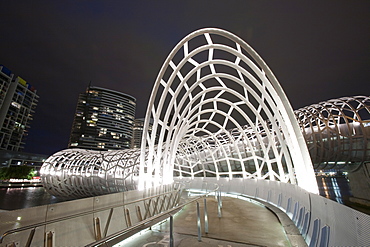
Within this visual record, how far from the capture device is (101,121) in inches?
5305

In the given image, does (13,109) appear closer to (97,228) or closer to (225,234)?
(97,228)

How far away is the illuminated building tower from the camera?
12825 centimetres

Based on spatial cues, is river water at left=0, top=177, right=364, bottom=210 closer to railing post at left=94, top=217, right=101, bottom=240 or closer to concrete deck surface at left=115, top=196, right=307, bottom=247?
concrete deck surface at left=115, top=196, right=307, bottom=247

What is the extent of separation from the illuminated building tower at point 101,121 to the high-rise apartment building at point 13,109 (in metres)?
35.3

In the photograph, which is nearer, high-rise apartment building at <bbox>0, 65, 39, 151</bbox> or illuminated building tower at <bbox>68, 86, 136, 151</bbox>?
high-rise apartment building at <bbox>0, 65, 39, 151</bbox>

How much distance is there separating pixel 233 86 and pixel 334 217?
68.2 ft

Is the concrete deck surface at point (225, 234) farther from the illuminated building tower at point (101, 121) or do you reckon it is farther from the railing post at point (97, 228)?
the illuminated building tower at point (101, 121)

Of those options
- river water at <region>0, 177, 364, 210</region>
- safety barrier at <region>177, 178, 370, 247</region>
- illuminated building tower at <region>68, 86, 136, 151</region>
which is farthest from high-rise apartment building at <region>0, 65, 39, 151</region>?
safety barrier at <region>177, 178, 370, 247</region>

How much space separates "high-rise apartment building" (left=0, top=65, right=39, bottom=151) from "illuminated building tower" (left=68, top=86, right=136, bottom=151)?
3530 centimetres

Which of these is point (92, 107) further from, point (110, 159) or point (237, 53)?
point (237, 53)

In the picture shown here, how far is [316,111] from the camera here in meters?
31.0

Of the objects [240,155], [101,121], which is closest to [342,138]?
[240,155]

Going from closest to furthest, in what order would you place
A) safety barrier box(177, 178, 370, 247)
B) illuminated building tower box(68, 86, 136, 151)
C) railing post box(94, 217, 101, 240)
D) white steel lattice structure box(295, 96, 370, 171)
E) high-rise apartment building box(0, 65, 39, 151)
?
safety barrier box(177, 178, 370, 247) → railing post box(94, 217, 101, 240) → white steel lattice structure box(295, 96, 370, 171) → high-rise apartment building box(0, 65, 39, 151) → illuminated building tower box(68, 86, 136, 151)

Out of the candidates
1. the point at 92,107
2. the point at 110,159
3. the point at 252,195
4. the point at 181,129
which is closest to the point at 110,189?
the point at 110,159
